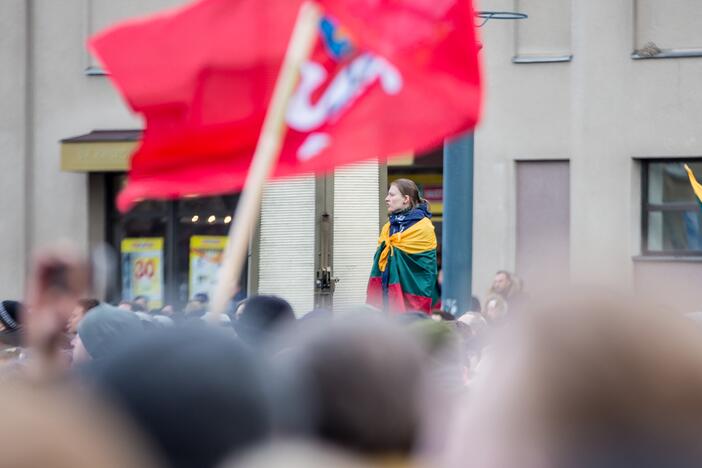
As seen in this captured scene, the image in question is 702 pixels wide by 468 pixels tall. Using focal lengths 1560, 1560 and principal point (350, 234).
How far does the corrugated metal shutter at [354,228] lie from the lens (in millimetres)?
10695

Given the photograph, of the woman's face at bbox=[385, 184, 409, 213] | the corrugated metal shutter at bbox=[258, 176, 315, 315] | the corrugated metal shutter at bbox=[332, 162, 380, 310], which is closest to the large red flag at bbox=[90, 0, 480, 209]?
the woman's face at bbox=[385, 184, 409, 213]

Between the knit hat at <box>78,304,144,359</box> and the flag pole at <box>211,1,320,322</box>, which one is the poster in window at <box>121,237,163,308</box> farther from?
the knit hat at <box>78,304,144,359</box>

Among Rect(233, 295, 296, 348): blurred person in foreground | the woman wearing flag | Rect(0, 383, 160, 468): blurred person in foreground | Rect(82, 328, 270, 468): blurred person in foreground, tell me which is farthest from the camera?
the woman wearing flag

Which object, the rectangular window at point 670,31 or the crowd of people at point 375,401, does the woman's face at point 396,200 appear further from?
the rectangular window at point 670,31

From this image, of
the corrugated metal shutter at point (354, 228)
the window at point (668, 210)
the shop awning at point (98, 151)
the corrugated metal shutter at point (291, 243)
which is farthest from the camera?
the shop awning at point (98, 151)

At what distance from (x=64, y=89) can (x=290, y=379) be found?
56.4 ft

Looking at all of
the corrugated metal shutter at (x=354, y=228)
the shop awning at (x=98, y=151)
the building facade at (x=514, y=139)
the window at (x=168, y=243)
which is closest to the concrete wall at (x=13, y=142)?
the building facade at (x=514, y=139)

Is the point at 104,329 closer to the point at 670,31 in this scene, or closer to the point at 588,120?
the point at 588,120

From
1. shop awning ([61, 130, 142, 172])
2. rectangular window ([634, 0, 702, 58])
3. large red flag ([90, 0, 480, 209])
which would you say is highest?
rectangular window ([634, 0, 702, 58])

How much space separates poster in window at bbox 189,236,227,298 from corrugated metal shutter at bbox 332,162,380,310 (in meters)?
8.47

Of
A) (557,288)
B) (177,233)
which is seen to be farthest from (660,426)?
(177,233)

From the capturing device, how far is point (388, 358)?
2.65 metres

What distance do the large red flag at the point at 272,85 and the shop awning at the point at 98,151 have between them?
13.1 meters

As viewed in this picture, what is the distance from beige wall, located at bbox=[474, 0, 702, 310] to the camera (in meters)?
16.9
